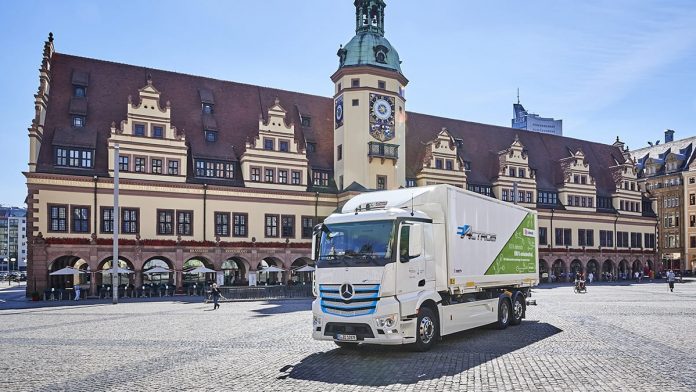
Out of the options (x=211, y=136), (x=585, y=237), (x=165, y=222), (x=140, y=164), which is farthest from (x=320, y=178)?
(x=585, y=237)

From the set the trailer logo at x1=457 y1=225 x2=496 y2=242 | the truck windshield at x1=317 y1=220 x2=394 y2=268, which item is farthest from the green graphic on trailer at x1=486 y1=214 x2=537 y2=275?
the truck windshield at x1=317 y1=220 x2=394 y2=268

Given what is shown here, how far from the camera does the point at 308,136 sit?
57094 millimetres

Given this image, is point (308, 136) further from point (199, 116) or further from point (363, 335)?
point (363, 335)

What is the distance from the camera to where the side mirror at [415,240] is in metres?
15.9

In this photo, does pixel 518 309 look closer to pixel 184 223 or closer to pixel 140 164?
pixel 184 223

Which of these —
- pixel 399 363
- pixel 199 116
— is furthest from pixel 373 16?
pixel 399 363

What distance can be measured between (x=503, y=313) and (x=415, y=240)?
681cm

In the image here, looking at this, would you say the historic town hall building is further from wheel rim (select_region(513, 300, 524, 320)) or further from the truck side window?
the truck side window

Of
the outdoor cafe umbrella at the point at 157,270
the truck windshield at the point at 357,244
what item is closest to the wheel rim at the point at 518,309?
the truck windshield at the point at 357,244

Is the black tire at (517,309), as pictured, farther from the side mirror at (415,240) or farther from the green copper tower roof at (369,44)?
the green copper tower roof at (369,44)

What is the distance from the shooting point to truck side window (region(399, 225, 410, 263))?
15609mm

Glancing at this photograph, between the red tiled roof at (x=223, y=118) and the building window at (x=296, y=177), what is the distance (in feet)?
8.65

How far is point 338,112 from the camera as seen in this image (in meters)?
55.6

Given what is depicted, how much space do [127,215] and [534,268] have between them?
3191cm
